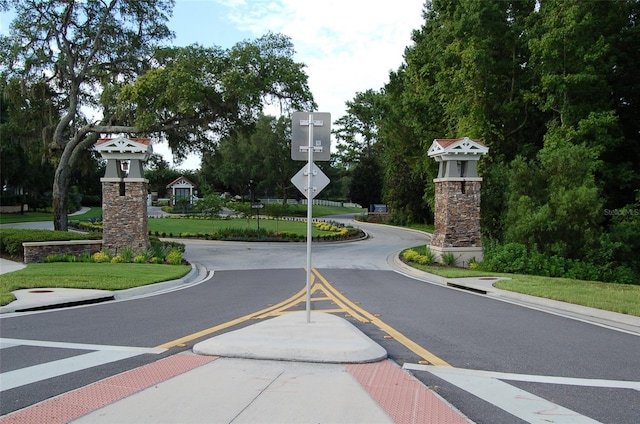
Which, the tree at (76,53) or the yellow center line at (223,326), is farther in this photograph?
the tree at (76,53)

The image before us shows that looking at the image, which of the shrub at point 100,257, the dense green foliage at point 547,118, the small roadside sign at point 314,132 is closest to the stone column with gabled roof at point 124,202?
the shrub at point 100,257

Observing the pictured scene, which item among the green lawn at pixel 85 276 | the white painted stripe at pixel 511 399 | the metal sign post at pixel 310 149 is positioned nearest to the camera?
the white painted stripe at pixel 511 399

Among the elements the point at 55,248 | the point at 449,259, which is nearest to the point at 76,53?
the point at 55,248

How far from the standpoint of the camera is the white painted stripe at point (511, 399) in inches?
168

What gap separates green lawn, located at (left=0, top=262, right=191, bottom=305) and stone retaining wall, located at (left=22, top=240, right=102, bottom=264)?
1.08 m

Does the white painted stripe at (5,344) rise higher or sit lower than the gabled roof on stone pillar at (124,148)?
lower

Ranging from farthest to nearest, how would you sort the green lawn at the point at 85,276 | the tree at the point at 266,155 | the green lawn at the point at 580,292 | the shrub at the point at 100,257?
the tree at the point at 266,155 < the shrub at the point at 100,257 < the green lawn at the point at 85,276 < the green lawn at the point at 580,292

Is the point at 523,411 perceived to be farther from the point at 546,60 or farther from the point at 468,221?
the point at 546,60

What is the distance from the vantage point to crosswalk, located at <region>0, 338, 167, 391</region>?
513 cm

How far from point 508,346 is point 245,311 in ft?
15.6

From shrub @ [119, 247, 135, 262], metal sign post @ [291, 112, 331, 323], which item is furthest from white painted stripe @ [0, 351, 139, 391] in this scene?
shrub @ [119, 247, 135, 262]

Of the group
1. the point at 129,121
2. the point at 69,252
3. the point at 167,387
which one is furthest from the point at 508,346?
the point at 129,121

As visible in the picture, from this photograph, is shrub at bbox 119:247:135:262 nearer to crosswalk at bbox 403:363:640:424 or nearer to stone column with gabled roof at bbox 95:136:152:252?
stone column with gabled roof at bbox 95:136:152:252

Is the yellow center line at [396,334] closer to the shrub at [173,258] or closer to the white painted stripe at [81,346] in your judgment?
the white painted stripe at [81,346]
